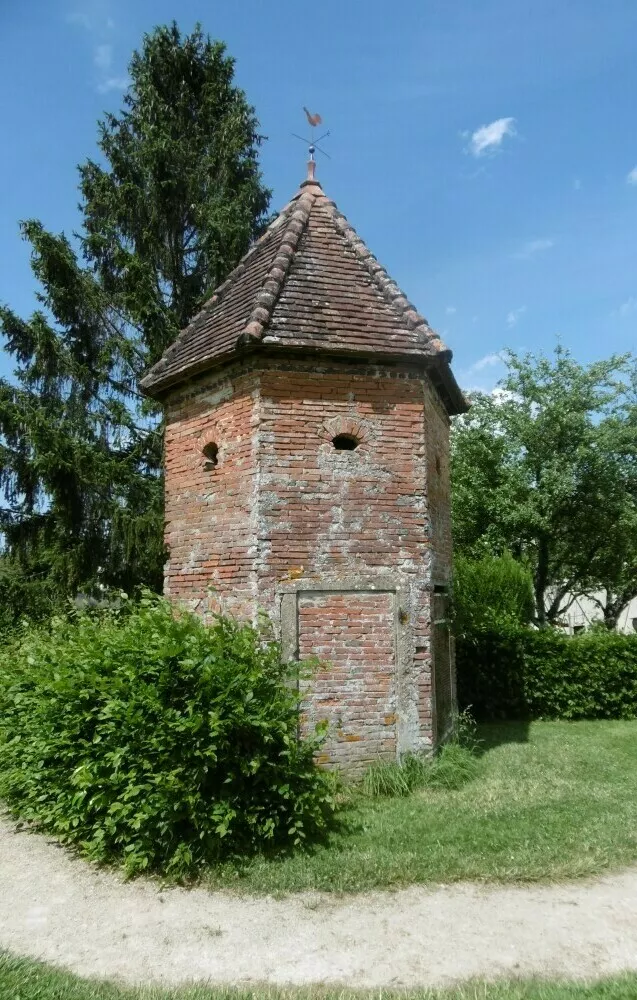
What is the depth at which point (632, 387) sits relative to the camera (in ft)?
74.2

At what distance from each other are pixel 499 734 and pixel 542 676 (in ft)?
9.88

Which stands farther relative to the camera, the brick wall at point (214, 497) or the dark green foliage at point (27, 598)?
the dark green foliage at point (27, 598)

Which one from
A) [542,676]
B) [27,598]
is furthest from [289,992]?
[27,598]

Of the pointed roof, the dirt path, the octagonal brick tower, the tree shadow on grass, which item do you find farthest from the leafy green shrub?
the tree shadow on grass

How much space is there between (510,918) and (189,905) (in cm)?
243

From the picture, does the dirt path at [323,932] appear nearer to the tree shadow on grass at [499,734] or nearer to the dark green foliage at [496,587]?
the tree shadow on grass at [499,734]

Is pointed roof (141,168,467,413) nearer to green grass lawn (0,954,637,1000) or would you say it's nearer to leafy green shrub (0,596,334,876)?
leafy green shrub (0,596,334,876)

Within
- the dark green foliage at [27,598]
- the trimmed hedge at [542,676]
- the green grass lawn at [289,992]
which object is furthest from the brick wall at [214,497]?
the trimmed hedge at [542,676]

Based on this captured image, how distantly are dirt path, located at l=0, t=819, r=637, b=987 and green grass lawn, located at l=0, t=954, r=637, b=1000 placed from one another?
20 cm

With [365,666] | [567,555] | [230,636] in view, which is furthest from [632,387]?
[230,636]

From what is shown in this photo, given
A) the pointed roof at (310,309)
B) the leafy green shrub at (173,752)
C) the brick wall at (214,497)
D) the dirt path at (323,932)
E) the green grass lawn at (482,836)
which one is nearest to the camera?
the dirt path at (323,932)

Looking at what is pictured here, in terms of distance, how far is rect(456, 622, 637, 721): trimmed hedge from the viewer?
1493 centimetres

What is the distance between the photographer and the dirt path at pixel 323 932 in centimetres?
443

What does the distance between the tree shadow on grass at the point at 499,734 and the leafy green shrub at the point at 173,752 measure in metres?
4.73
